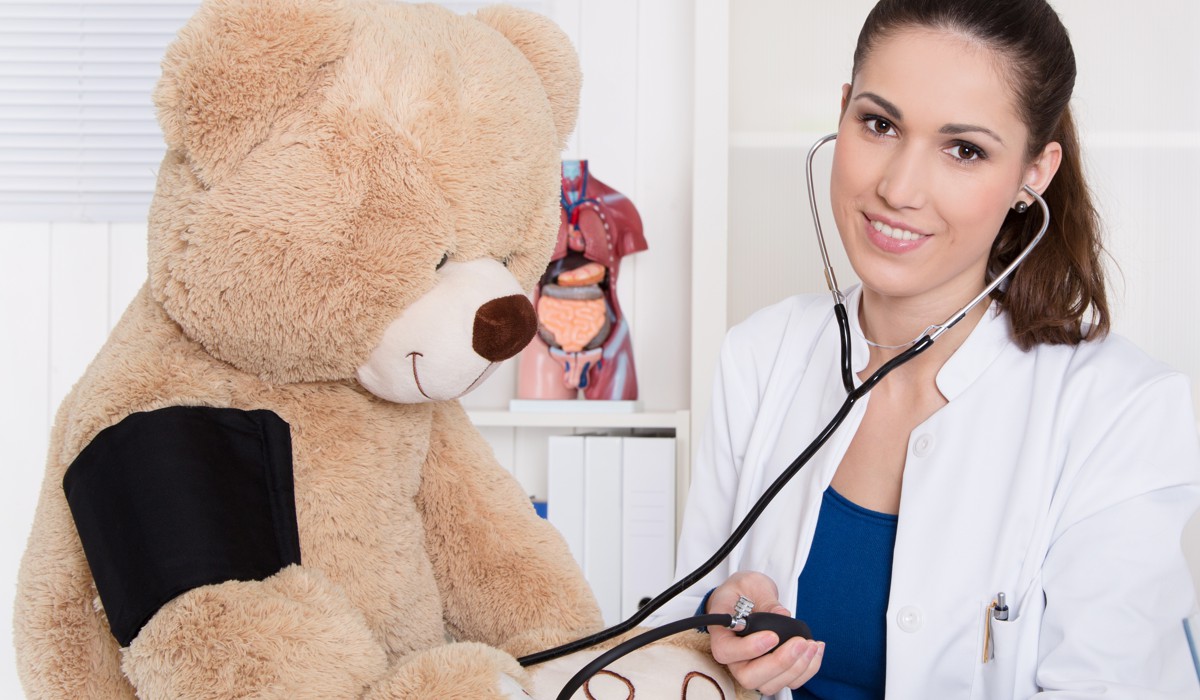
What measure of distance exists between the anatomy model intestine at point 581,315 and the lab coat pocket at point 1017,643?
888 mm

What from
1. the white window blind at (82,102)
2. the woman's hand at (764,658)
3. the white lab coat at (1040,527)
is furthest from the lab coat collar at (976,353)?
the white window blind at (82,102)

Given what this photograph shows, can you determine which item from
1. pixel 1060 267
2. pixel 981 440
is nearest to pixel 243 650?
pixel 981 440

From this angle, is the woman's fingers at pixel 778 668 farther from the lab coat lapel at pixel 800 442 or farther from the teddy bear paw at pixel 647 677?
the lab coat lapel at pixel 800 442

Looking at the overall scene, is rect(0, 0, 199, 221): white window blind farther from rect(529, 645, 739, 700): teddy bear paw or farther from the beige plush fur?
rect(529, 645, 739, 700): teddy bear paw

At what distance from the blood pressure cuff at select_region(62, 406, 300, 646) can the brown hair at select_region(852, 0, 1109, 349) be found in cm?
82

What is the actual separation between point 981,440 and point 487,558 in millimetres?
558

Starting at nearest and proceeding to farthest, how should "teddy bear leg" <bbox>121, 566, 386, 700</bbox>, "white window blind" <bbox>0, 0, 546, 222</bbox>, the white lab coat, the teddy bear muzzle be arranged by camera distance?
"teddy bear leg" <bbox>121, 566, 386, 700</bbox>, the teddy bear muzzle, the white lab coat, "white window blind" <bbox>0, 0, 546, 222</bbox>

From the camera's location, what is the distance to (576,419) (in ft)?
6.01

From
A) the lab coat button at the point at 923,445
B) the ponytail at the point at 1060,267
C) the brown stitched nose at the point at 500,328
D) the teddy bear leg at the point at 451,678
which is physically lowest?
the teddy bear leg at the point at 451,678

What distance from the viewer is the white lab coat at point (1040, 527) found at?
3.37ft

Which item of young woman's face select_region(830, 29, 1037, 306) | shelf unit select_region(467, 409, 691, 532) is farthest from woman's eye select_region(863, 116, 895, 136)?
shelf unit select_region(467, 409, 691, 532)

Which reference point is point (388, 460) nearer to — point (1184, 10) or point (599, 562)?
point (599, 562)

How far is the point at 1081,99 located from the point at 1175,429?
0.88 m

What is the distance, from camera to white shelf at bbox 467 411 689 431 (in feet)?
5.93
